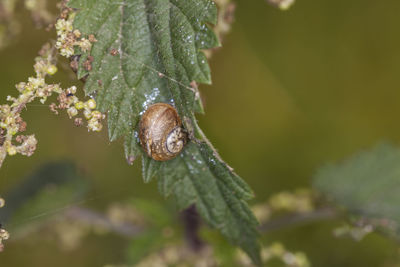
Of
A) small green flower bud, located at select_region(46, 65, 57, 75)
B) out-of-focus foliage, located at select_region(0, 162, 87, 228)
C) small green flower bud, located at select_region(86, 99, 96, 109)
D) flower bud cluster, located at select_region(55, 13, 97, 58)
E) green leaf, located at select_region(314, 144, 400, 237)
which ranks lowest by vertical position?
green leaf, located at select_region(314, 144, 400, 237)

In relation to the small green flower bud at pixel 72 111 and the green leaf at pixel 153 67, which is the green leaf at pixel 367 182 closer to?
the green leaf at pixel 153 67

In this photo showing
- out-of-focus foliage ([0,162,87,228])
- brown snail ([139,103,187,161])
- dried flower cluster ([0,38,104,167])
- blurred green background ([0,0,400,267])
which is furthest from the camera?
blurred green background ([0,0,400,267])

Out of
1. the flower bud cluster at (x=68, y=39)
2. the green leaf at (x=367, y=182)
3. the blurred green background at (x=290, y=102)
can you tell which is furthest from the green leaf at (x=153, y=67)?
the blurred green background at (x=290, y=102)

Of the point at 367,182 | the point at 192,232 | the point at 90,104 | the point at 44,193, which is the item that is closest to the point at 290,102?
the point at 367,182

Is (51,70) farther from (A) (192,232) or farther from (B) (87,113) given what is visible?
(A) (192,232)

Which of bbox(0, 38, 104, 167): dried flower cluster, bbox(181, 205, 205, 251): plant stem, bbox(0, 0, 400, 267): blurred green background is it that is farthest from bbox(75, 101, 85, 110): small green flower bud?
bbox(0, 0, 400, 267): blurred green background

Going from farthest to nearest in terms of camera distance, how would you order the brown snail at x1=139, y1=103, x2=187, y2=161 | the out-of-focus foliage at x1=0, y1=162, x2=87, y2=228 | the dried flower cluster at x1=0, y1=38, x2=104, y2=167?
the out-of-focus foliage at x1=0, y1=162, x2=87, y2=228, the brown snail at x1=139, y1=103, x2=187, y2=161, the dried flower cluster at x1=0, y1=38, x2=104, y2=167

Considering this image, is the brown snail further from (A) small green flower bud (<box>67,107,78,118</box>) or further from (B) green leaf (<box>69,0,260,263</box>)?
(A) small green flower bud (<box>67,107,78,118</box>)
